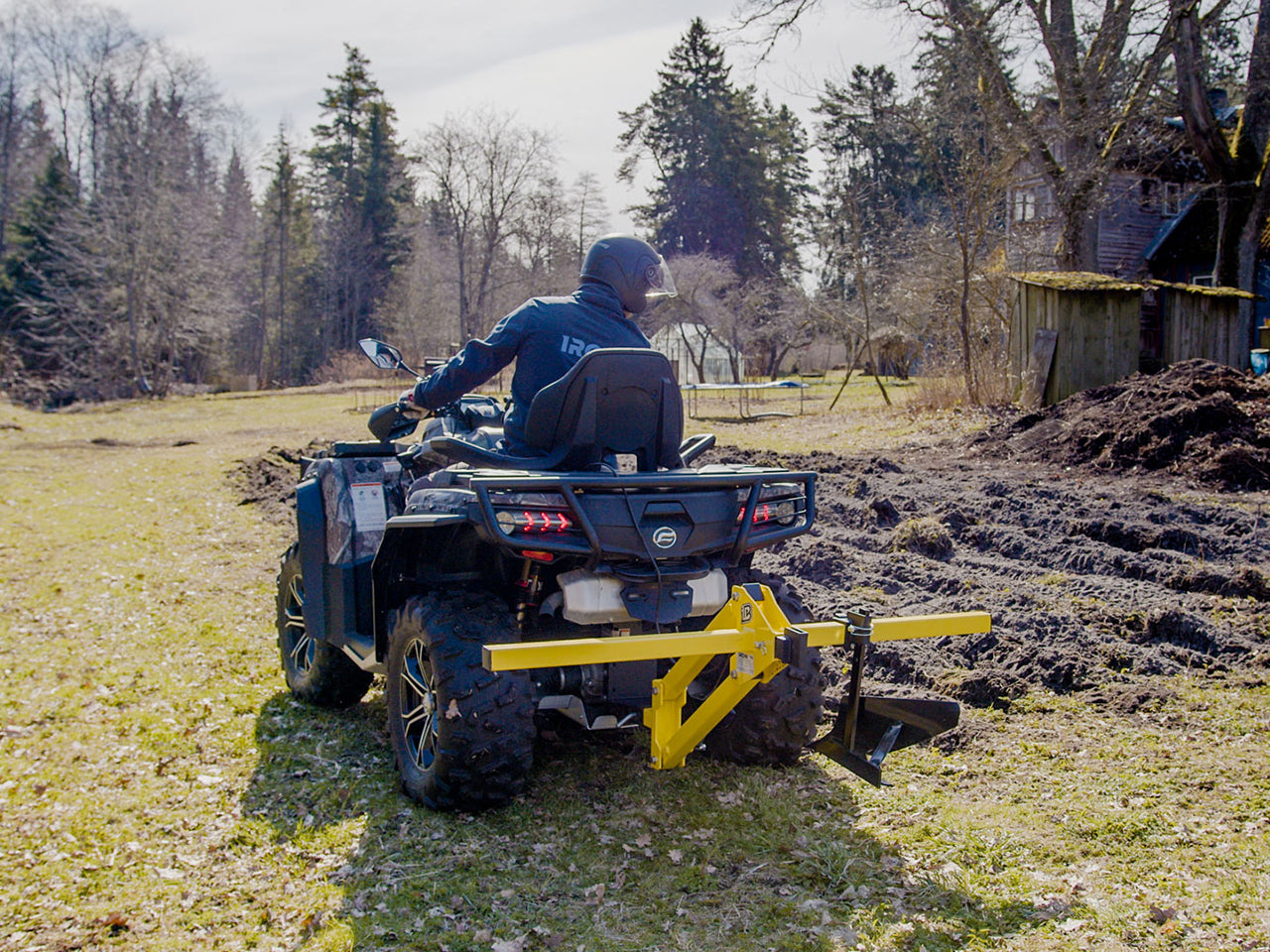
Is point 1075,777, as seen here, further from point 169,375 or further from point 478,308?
Result: point 478,308

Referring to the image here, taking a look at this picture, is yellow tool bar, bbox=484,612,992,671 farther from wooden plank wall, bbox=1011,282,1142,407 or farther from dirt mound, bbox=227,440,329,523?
wooden plank wall, bbox=1011,282,1142,407

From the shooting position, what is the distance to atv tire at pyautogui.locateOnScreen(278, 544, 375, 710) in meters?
4.81

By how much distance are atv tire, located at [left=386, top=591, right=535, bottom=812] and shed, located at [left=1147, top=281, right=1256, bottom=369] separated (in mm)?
15240

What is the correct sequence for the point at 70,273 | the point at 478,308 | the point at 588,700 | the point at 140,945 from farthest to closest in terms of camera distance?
the point at 478,308
the point at 70,273
the point at 588,700
the point at 140,945

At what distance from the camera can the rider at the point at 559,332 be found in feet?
13.3

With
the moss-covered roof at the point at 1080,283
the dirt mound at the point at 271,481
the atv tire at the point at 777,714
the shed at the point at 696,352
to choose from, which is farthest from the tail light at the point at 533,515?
the shed at the point at 696,352

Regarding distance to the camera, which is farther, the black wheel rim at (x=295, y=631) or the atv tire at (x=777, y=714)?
the black wheel rim at (x=295, y=631)

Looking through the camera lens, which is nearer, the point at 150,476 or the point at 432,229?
the point at 150,476

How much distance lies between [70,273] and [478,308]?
15.6 m

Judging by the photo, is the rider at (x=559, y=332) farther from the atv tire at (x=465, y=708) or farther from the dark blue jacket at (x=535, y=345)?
the atv tire at (x=465, y=708)

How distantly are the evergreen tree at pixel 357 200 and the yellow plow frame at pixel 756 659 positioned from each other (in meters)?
48.5

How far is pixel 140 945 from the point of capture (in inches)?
117

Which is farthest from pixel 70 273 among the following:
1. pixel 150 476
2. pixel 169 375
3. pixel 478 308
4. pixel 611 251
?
pixel 611 251

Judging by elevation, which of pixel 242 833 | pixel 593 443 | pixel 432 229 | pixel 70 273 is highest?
pixel 432 229
